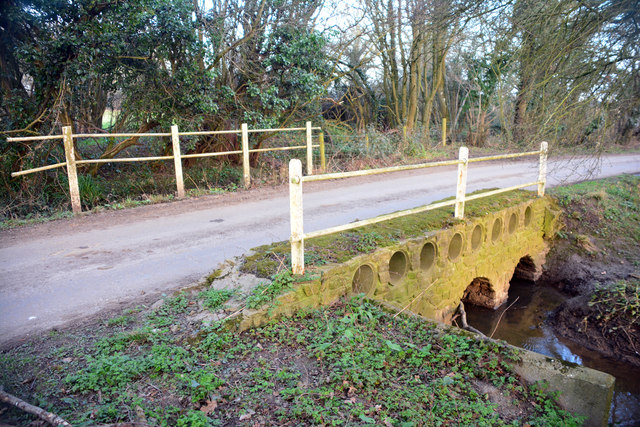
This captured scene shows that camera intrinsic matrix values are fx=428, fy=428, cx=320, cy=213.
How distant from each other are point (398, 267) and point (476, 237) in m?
2.20

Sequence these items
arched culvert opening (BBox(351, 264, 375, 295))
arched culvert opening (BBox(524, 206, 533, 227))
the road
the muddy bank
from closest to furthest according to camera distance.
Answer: the road < arched culvert opening (BBox(351, 264, 375, 295)) < the muddy bank < arched culvert opening (BBox(524, 206, 533, 227))

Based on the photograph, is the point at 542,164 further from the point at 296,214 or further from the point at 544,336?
the point at 296,214

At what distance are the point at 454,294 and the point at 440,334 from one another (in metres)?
2.98

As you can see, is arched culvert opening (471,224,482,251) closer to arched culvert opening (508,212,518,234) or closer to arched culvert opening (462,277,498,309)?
arched culvert opening (462,277,498,309)

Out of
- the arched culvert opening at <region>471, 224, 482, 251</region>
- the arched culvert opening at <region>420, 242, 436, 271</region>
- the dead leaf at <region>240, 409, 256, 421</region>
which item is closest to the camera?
the dead leaf at <region>240, 409, 256, 421</region>

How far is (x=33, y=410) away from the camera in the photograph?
2541 mm

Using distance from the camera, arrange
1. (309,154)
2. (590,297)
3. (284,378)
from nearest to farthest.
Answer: (284,378) → (590,297) → (309,154)

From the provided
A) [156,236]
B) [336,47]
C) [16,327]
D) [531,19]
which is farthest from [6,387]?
[336,47]

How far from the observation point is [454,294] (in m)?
6.69

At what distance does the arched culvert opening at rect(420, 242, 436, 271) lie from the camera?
19.5 ft

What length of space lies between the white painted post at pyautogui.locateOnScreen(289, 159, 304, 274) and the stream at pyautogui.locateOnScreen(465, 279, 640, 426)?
415 cm

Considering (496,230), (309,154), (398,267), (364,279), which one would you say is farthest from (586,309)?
(309,154)

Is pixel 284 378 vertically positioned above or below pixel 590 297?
above

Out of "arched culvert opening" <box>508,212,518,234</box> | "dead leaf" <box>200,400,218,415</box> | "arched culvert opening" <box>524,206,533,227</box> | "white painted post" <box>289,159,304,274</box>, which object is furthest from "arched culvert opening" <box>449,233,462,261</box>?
"dead leaf" <box>200,400,218,415</box>
